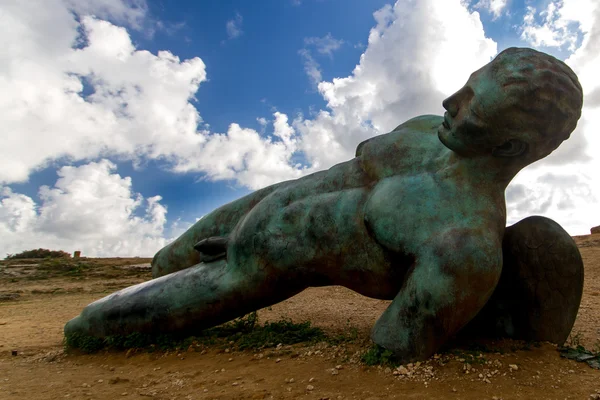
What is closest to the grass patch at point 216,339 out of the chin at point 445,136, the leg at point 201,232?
the leg at point 201,232

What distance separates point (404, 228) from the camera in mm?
3020

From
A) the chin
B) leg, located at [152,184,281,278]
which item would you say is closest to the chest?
the chin

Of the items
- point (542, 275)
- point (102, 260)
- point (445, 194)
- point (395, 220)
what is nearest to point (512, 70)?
point (445, 194)

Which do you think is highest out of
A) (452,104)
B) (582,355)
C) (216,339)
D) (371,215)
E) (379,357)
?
(452,104)

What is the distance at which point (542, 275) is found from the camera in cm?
327

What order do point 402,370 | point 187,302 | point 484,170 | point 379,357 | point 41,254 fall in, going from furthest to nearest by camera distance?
point 41,254 < point 187,302 < point 484,170 < point 379,357 < point 402,370

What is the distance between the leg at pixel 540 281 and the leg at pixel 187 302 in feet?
5.26

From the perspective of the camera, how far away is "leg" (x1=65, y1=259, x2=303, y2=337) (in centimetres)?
381

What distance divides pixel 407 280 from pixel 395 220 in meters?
0.39

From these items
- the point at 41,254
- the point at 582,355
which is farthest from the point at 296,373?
the point at 41,254

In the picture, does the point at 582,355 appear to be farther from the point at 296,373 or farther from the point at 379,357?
the point at 296,373

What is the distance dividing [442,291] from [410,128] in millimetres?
1518

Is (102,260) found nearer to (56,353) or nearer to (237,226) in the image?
(56,353)

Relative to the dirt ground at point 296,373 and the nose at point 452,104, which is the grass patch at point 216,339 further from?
the nose at point 452,104
